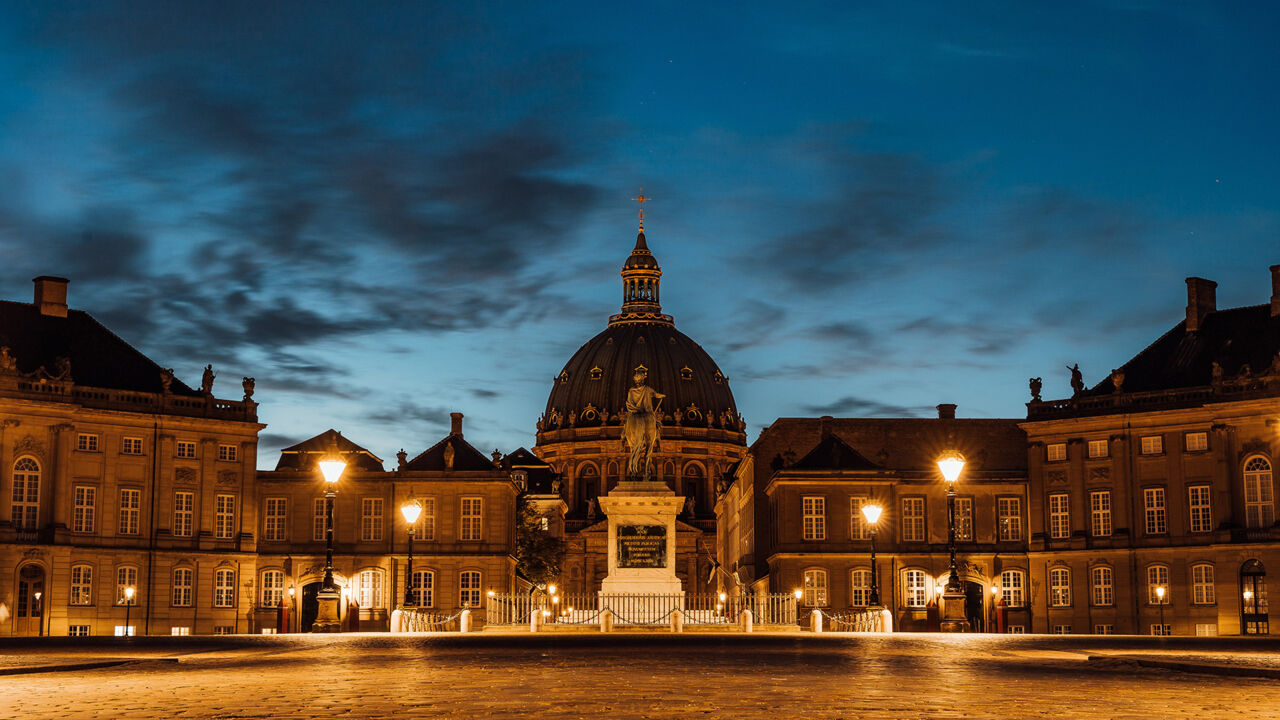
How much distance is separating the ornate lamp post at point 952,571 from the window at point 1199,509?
35.5 m

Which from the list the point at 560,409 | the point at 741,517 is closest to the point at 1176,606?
the point at 741,517

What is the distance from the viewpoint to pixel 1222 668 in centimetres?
2183

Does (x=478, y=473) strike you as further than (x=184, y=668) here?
Yes

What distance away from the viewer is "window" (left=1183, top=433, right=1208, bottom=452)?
241 ft

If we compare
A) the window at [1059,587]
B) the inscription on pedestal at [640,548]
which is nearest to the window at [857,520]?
the window at [1059,587]

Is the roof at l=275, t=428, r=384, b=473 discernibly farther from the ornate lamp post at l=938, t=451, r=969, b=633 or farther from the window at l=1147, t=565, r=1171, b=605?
the ornate lamp post at l=938, t=451, r=969, b=633

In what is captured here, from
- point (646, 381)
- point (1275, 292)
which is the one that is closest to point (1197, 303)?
point (1275, 292)

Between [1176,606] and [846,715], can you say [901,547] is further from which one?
[846,715]

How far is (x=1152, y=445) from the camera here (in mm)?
75500

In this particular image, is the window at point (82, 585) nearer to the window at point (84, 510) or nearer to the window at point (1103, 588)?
the window at point (84, 510)

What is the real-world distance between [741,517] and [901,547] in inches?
1226

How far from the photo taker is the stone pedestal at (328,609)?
37812 millimetres

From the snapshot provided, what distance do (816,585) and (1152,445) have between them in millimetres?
17744

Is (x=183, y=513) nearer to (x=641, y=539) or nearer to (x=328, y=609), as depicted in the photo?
(x=641, y=539)
